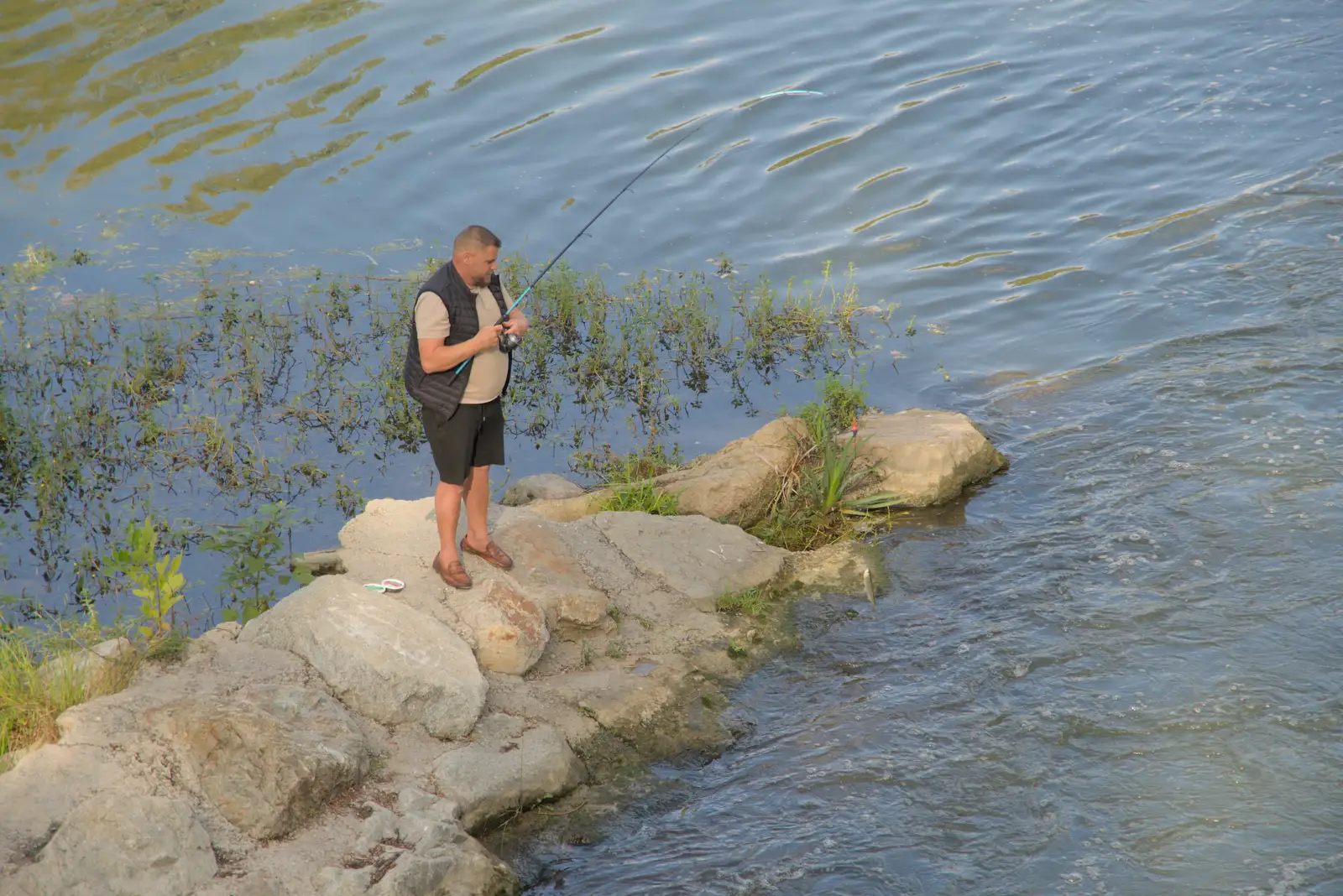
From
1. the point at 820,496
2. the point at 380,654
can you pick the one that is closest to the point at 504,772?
the point at 380,654

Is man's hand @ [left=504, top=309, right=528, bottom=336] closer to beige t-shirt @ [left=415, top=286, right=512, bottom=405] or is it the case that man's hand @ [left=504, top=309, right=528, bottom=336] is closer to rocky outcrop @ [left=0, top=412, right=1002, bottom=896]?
beige t-shirt @ [left=415, top=286, right=512, bottom=405]

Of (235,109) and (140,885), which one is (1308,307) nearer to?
(140,885)

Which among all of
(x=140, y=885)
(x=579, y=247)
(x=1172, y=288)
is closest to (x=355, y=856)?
(x=140, y=885)

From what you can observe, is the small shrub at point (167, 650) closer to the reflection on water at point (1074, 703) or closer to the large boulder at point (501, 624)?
the large boulder at point (501, 624)

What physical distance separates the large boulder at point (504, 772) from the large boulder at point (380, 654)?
0.19 meters

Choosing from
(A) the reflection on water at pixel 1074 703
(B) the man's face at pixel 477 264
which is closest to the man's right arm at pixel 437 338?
(B) the man's face at pixel 477 264

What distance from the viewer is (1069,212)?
12.8m

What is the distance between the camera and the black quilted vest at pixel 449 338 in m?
6.19

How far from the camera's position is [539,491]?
864cm

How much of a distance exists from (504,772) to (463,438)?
165 cm

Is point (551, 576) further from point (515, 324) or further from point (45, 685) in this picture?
point (45, 685)

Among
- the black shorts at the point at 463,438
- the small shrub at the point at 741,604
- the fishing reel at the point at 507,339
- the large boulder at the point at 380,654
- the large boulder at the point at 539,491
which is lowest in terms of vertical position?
the small shrub at the point at 741,604

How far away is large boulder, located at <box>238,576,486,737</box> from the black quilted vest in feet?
3.47

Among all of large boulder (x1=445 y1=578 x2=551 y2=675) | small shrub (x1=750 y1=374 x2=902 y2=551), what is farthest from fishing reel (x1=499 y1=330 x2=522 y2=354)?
small shrub (x1=750 y1=374 x2=902 y2=551)
